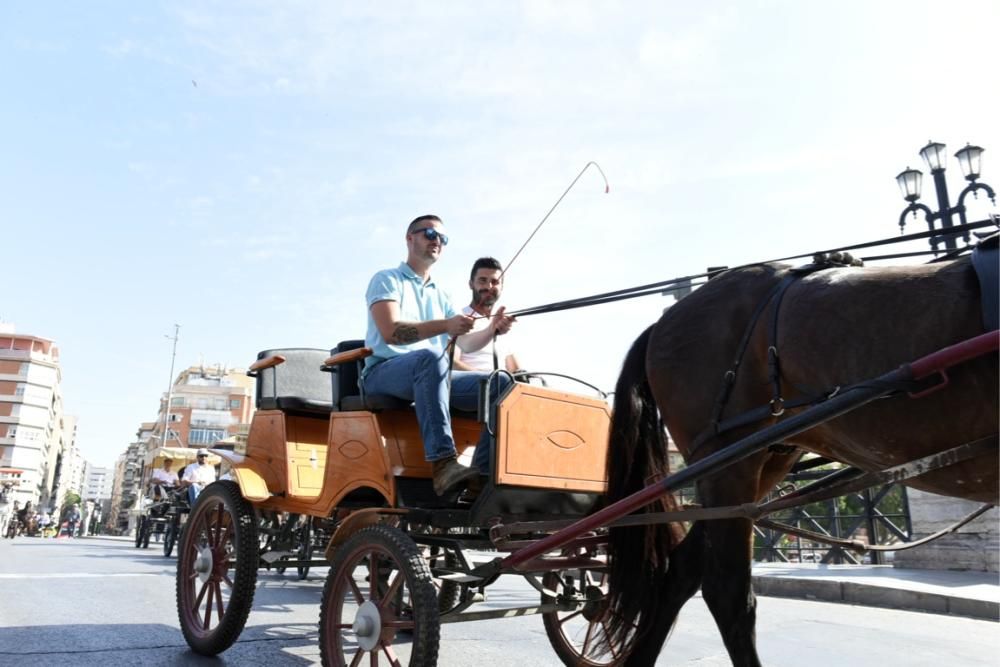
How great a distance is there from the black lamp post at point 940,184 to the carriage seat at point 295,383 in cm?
659

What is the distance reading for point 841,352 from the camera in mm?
2414

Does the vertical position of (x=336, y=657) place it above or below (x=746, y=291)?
below

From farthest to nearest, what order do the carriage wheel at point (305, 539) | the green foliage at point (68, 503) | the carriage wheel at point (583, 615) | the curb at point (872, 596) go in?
the green foliage at point (68, 503), the curb at point (872, 596), the carriage wheel at point (305, 539), the carriage wheel at point (583, 615)

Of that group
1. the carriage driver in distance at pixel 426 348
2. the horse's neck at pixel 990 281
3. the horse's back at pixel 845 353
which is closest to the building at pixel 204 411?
the carriage driver in distance at pixel 426 348

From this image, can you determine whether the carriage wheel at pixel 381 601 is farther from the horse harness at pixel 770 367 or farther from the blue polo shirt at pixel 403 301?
the horse harness at pixel 770 367

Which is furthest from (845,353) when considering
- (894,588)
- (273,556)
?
(894,588)

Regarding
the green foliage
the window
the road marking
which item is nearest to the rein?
the road marking

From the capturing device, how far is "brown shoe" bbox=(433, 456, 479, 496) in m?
3.15

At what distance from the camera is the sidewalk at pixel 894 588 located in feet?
20.2

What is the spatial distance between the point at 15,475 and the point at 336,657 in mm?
99154

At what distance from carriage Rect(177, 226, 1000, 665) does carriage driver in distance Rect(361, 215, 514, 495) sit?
0.16 m

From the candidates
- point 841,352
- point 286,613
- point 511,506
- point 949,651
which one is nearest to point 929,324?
point 841,352

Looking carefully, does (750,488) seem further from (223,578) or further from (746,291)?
(223,578)

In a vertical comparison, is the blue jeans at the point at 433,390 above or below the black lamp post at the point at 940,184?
below
